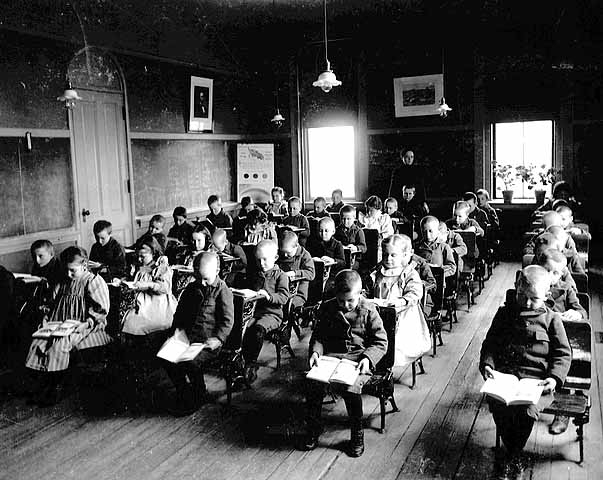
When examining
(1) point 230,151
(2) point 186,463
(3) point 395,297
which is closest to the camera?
(2) point 186,463

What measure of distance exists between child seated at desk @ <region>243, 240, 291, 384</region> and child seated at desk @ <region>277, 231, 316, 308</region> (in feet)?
1.22

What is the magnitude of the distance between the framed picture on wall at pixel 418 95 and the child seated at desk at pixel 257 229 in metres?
4.89

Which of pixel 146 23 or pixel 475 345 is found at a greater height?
pixel 146 23

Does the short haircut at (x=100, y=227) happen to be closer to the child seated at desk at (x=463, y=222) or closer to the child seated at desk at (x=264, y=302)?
the child seated at desk at (x=264, y=302)

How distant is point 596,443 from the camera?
4.04 m

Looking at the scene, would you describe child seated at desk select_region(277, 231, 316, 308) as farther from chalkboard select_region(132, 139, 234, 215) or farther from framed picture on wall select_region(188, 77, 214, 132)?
framed picture on wall select_region(188, 77, 214, 132)

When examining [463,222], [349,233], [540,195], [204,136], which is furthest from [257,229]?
[540,195]

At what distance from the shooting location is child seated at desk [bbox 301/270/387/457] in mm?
4023

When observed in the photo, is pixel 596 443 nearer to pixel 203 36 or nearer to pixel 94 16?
pixel 94 16

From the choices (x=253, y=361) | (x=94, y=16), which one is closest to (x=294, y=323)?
(x=253, y=361)

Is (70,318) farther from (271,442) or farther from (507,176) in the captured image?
(507,176)

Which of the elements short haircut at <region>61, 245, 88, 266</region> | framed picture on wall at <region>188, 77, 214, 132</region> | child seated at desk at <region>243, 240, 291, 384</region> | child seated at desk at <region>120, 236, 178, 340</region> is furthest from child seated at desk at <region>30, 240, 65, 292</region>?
framed picture on wall at <region>188, 77, 214, 132</region>

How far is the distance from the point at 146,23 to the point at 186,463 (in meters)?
7.92

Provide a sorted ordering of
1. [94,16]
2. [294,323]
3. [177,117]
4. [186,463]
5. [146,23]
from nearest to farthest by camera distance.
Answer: [186,463] → [294,323] → [94,16] → [146,23] → [177,117]
